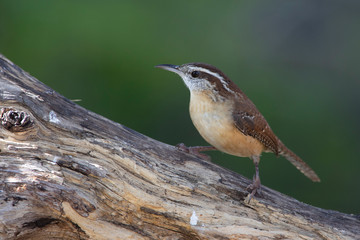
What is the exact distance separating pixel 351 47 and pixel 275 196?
4.83 metres

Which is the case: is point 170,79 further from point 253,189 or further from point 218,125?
point 253,189

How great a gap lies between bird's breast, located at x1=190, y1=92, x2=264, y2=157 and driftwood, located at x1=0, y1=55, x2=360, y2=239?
0.85 ft

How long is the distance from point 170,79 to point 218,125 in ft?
8.91

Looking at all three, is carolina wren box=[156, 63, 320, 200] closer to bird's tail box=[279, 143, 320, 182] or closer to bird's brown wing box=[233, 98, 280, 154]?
bird's brown wing box=[233, 98, 280, 154]

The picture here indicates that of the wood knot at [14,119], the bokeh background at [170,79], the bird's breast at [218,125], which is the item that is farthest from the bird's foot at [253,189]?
the bokeh background at [170,79]

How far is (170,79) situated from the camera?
674 cm

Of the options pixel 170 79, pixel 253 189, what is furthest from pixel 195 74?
pixel 170 79

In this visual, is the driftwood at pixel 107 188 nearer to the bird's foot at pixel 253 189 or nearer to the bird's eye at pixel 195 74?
the bird's foot at pixel 253 189

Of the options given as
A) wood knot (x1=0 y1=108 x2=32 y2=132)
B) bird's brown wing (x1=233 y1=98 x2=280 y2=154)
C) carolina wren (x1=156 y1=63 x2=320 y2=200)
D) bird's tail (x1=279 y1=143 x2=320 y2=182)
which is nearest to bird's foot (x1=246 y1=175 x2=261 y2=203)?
carolina wren (x1=156 y1=63 x2=320 y2=200)

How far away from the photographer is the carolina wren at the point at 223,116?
4.15 metres

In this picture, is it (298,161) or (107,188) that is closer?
(107,188)

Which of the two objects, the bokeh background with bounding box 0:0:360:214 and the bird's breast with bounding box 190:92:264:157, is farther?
the bokeh background with bounding box 0:0:360:214

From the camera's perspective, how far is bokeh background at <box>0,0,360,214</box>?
252 inches

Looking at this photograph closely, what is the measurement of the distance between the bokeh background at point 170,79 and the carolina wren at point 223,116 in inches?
75.1
